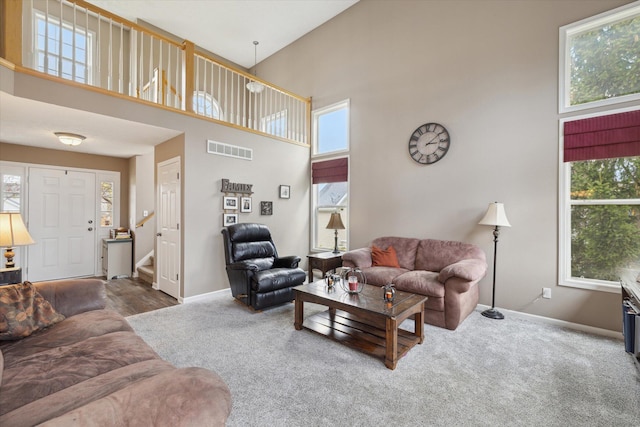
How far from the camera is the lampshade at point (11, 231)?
2.66 meters

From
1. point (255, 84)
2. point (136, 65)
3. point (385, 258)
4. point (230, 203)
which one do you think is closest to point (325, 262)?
point (385, 258)

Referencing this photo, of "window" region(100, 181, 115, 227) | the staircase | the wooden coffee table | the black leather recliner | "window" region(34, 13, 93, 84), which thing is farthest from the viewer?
"window" region(100, 181, 115, 227)

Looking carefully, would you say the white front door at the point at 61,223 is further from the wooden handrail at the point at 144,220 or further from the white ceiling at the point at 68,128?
the wooden handrail at the point at 144,220

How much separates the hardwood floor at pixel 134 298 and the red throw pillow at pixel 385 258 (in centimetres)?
288

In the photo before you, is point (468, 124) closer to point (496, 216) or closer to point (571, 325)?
point (496, 216)

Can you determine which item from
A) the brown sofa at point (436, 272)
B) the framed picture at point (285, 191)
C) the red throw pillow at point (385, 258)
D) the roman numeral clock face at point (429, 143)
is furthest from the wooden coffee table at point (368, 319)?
the framed picture at point (285, 191)

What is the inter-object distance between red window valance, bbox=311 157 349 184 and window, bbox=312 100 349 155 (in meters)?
0.23

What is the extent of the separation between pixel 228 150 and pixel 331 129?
6.86ft

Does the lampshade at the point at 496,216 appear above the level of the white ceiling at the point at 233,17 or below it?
below

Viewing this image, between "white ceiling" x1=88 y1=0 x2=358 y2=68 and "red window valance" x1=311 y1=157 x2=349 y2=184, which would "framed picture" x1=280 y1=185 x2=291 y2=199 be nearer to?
"red window valance" x1=311 y1=157 x2=349 y2=184

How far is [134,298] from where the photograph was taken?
421 cm

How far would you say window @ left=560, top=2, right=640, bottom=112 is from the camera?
2.95 m

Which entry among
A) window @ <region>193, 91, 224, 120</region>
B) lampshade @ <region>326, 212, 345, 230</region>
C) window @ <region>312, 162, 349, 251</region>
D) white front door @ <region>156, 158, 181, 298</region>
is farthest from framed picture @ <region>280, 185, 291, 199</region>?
white front door @ <region>156, 158, 181, 298</region>

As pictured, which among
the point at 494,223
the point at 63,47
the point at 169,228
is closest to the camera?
the point at 494,223
